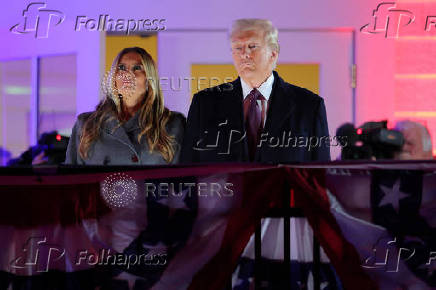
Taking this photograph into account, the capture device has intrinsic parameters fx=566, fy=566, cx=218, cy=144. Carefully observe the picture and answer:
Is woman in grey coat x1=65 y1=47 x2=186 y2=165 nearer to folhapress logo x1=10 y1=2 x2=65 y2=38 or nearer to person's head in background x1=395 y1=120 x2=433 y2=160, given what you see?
person's head in background x1=395 y1=120 x2=433 y2=160

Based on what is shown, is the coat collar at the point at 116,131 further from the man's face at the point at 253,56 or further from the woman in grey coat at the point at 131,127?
the man's face at the point at 253,56

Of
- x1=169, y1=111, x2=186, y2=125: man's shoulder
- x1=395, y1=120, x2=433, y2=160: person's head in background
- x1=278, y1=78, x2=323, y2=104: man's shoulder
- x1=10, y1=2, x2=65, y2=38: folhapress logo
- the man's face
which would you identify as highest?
x1=10, y1=2, x2=65, y2=38: folhapress logo

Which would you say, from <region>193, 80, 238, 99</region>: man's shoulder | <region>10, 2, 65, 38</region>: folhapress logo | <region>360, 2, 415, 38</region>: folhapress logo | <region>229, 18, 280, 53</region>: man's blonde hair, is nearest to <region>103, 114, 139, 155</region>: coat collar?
<region>193, 80, 238, 99</region>: man's shoulder

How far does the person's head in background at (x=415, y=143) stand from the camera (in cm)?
244

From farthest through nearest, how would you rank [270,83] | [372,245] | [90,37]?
[90,37] < [270,83] < [372,245]

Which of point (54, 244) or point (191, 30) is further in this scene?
point (191, 30)

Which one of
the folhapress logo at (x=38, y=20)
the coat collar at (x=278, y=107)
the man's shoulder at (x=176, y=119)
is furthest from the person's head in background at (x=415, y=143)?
the folhapress logo at (x=38, y=20)

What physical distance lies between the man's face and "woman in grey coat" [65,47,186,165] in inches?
15.4

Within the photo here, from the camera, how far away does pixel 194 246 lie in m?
1.44

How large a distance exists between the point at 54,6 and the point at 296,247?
2.27 m

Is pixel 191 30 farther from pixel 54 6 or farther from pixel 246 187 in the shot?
pixel 246 187

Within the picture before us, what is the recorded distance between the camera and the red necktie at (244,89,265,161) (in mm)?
2146

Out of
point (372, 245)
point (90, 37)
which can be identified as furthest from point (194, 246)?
point (90, 37)

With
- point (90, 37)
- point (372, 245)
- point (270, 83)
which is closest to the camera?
point (372, 245)
